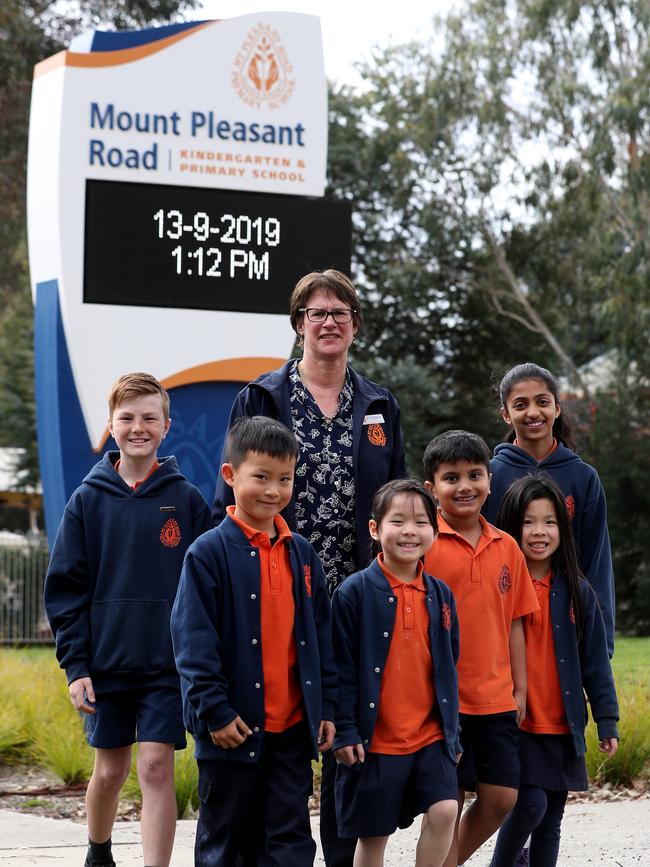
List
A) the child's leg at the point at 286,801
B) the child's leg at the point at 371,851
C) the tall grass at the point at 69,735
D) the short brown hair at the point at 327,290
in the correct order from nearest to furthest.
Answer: the child's leg at the point at 286,801, the child's leg at the point at 371,851, the short brown hair at the point at 327,290, the tall grass at the point at 69,735

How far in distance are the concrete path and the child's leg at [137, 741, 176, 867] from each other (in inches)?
27.9

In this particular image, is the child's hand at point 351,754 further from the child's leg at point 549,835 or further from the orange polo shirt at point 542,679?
the child's leg at point 549,835

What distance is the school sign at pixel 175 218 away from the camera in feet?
31.3

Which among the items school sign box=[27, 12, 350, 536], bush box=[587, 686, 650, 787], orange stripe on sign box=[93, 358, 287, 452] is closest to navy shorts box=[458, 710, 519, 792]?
bush box=[587, 686, 650, 787]

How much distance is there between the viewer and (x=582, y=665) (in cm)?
478

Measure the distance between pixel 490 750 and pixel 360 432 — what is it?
3.74 feet

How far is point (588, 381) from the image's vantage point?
93.4 ft

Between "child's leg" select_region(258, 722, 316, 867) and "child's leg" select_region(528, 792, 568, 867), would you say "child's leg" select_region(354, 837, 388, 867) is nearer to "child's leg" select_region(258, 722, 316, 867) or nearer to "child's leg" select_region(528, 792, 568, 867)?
"child's leg" select_region(258, 722, 316, 867)

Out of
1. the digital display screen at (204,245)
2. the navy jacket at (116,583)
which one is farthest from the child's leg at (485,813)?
the digital display screen at (204,245)

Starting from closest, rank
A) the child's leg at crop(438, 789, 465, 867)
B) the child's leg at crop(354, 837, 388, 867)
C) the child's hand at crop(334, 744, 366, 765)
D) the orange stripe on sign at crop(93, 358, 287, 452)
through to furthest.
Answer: the child's hand at crop(334, 744, 366, 765) < the child's leg at crop(354, 837, 388, 867) < the child's leg at crop(438, 789, 465, 867) < the orange stripe on sign at crop(93, 358, 287, 452)

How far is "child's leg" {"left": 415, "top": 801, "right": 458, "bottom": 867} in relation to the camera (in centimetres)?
416

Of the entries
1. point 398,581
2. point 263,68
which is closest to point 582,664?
point 398,581

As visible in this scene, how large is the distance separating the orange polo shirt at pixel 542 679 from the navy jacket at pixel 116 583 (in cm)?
120

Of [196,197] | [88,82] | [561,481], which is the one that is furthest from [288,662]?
[88,82]
